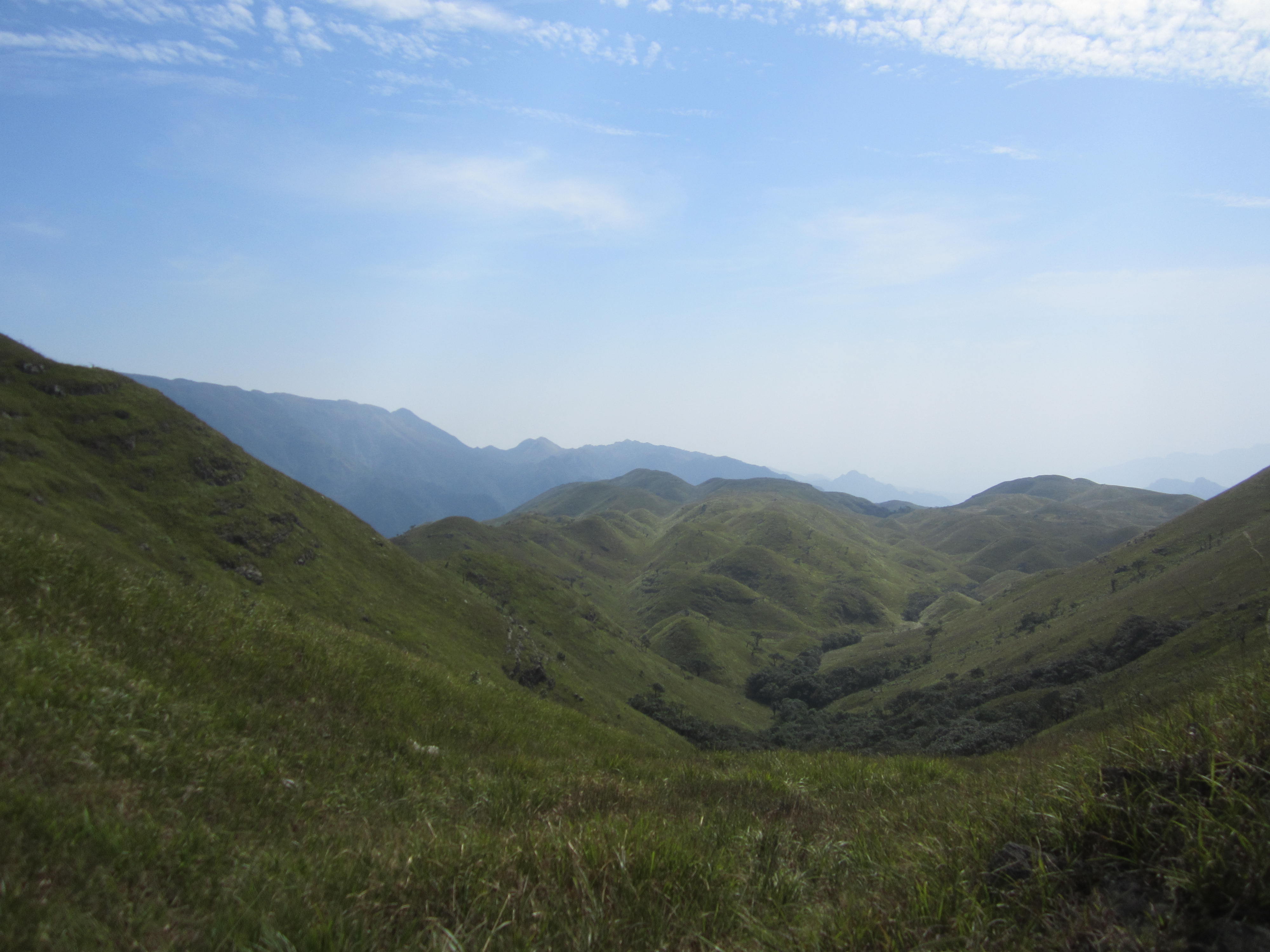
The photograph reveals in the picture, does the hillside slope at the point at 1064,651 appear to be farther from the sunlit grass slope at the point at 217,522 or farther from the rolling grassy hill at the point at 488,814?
the sunlit grass slope at the point at 217,522

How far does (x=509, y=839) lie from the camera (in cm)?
514

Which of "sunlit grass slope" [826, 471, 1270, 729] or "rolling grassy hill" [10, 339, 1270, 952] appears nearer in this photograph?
"rolling grassy hill" [10, 339, 1270, 952]

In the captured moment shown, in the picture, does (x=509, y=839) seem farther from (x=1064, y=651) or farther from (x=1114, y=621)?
(x=1114, y=621)

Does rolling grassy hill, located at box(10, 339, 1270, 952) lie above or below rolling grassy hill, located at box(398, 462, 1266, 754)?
above

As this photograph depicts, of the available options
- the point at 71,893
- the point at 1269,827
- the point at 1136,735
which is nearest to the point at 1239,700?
the point at 1136,735

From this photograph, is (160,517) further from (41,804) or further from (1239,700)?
(1239,700)

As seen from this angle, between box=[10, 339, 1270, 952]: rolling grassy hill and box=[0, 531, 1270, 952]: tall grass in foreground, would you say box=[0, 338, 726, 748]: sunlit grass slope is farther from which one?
box=[0, 531, 1270, 952]: tall grass in foreground

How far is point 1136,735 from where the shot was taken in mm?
5383

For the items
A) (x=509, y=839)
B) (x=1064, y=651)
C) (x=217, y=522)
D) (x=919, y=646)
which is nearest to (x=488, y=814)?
(x=509, y=839)

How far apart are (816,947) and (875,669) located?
133 meters

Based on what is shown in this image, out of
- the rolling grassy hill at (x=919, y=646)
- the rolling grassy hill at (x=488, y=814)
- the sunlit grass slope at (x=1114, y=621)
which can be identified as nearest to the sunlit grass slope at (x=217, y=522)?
the rolling grassy hill at (x=919, y=646)

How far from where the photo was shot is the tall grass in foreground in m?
3.61

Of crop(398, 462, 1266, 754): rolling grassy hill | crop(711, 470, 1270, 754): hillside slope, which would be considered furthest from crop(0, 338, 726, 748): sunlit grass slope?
crop(711, 470, 1270, 754): hillside slope

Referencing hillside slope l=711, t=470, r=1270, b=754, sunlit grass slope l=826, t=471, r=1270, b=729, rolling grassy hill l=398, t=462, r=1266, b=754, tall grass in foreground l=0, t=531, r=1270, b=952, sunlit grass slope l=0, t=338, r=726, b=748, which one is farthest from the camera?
rolling grassy hill l=398, t=462, r=1266, b=754
